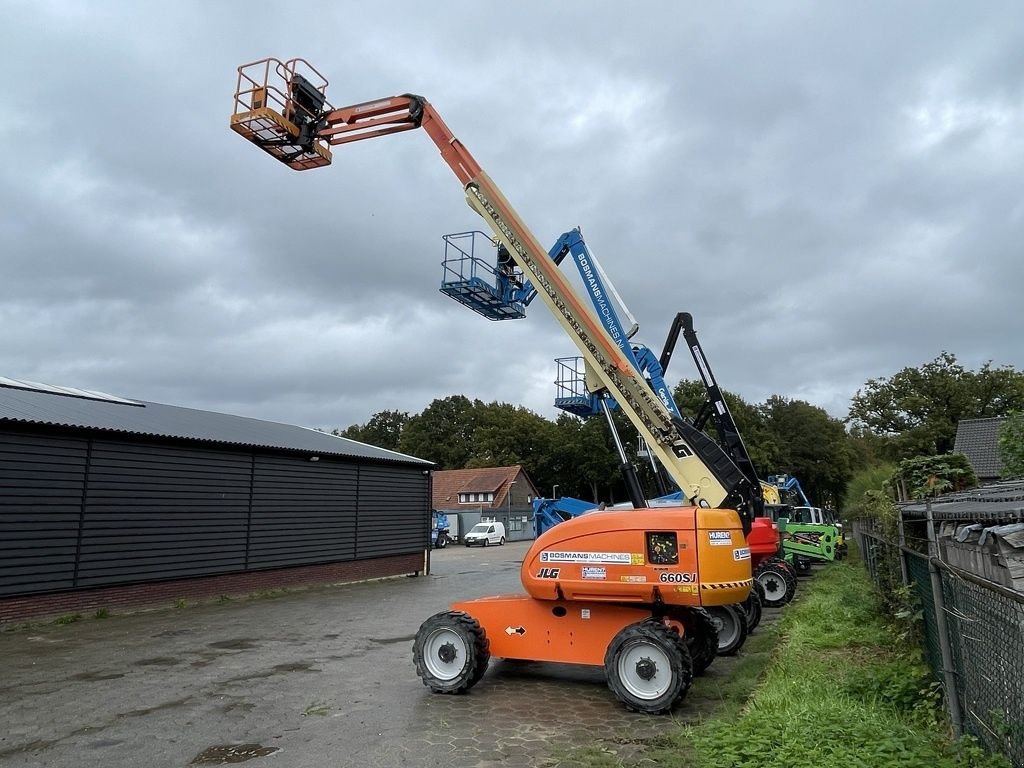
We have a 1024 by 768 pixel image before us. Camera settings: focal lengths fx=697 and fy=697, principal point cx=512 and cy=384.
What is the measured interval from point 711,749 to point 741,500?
153 inches

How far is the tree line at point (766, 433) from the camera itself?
142ft

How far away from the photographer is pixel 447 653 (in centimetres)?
796

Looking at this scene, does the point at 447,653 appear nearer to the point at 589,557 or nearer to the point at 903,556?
the point at 589,557

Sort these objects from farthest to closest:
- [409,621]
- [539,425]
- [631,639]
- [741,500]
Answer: [539,425], [409,621], [741,500], [631,639]

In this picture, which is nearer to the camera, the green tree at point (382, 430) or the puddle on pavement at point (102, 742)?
the puddle on pavement at point (102, 742)

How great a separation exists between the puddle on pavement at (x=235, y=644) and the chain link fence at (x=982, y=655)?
31.0 feet

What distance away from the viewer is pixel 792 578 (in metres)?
15.2

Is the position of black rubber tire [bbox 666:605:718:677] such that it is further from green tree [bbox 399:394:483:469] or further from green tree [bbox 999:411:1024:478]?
green tree [bbox 399:394:483:469]

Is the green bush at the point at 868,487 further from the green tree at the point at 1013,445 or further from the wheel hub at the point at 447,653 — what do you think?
the wheel hub at the point at 447,653

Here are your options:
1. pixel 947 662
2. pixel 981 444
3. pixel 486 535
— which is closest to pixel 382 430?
pixel 486 535

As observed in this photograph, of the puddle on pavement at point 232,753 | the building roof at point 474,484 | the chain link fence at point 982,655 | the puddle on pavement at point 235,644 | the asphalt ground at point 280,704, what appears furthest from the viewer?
the building roof at point 474,484

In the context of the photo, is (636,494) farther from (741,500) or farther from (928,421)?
(928,421)

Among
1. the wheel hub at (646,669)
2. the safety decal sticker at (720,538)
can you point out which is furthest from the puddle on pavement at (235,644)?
the safety decal sticker at (720,538)

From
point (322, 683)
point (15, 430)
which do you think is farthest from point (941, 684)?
point (15, 430)
